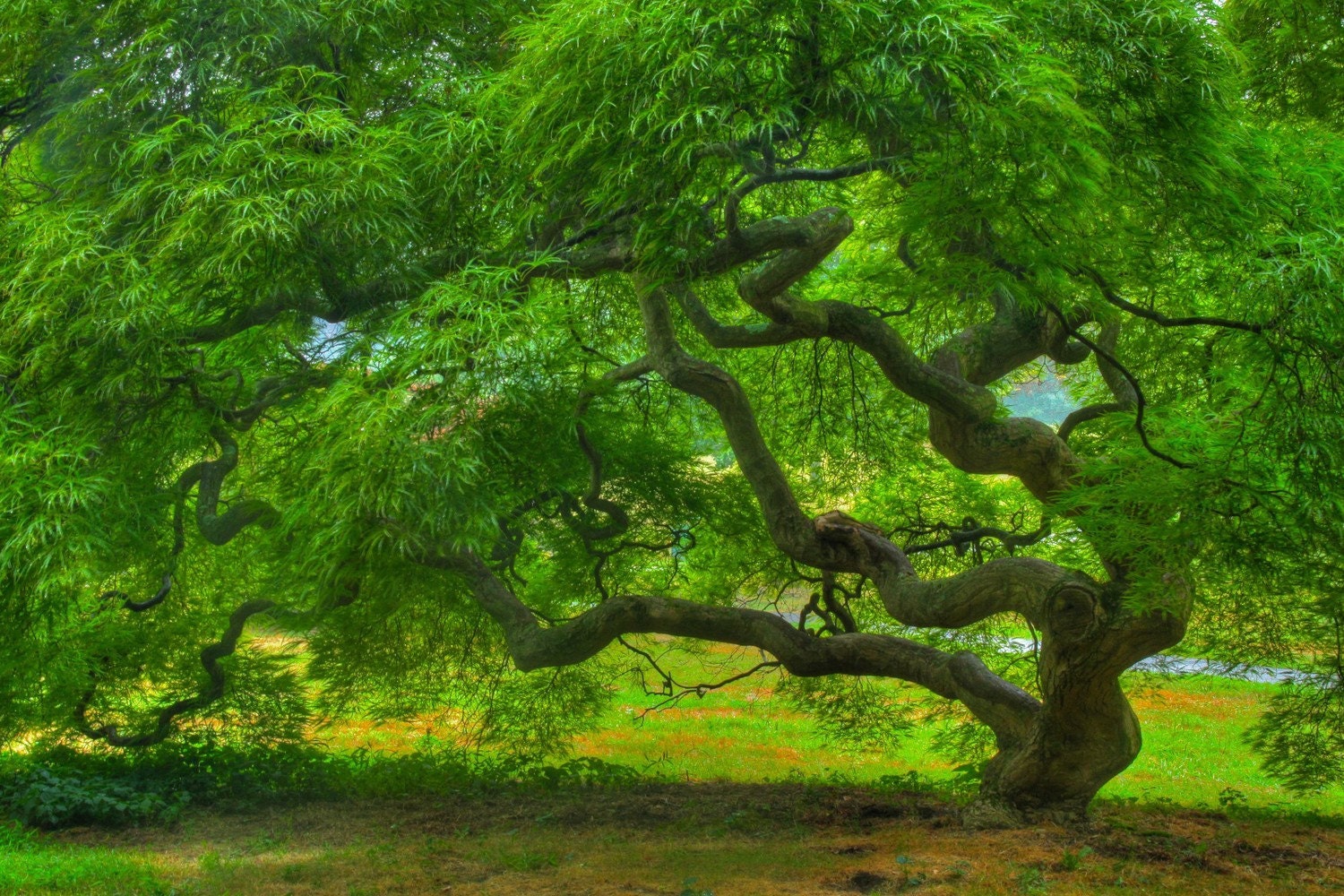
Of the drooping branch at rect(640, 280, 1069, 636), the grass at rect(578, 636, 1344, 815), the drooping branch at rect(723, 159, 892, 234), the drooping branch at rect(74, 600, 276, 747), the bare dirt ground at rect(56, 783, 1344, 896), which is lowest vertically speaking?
the grass at rect(578, 636, 1344, 815)

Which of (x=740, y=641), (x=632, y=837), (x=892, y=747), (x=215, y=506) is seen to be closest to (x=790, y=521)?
(x=740, y=641)

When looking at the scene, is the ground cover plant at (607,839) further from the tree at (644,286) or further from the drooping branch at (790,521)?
the drooping branch at (790,521)

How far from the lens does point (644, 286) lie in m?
5.20

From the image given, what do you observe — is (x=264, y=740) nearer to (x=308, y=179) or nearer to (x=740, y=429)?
(x=740, y=429)

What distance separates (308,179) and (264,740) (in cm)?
602

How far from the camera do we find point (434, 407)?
3953 millimetres

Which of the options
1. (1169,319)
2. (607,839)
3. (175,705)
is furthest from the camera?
(175,705)

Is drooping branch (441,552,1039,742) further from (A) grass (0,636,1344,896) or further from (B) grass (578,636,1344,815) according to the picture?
(B) grass (578,636,1344,815)

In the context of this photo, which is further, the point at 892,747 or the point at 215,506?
the point at 892,747

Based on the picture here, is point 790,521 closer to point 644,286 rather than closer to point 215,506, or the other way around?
point 644,286

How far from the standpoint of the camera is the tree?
392 centimetres

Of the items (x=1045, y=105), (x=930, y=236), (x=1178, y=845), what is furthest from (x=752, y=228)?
(x=1178, y=845)

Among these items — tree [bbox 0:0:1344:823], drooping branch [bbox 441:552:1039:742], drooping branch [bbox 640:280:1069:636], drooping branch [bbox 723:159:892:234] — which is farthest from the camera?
drooping branch [bbox 441:552:1039:742]

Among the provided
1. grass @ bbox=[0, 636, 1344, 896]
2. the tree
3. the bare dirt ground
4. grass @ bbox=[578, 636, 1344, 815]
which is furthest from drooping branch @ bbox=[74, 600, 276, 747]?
grass @ bbox=[578, 636, 1344, 815]
